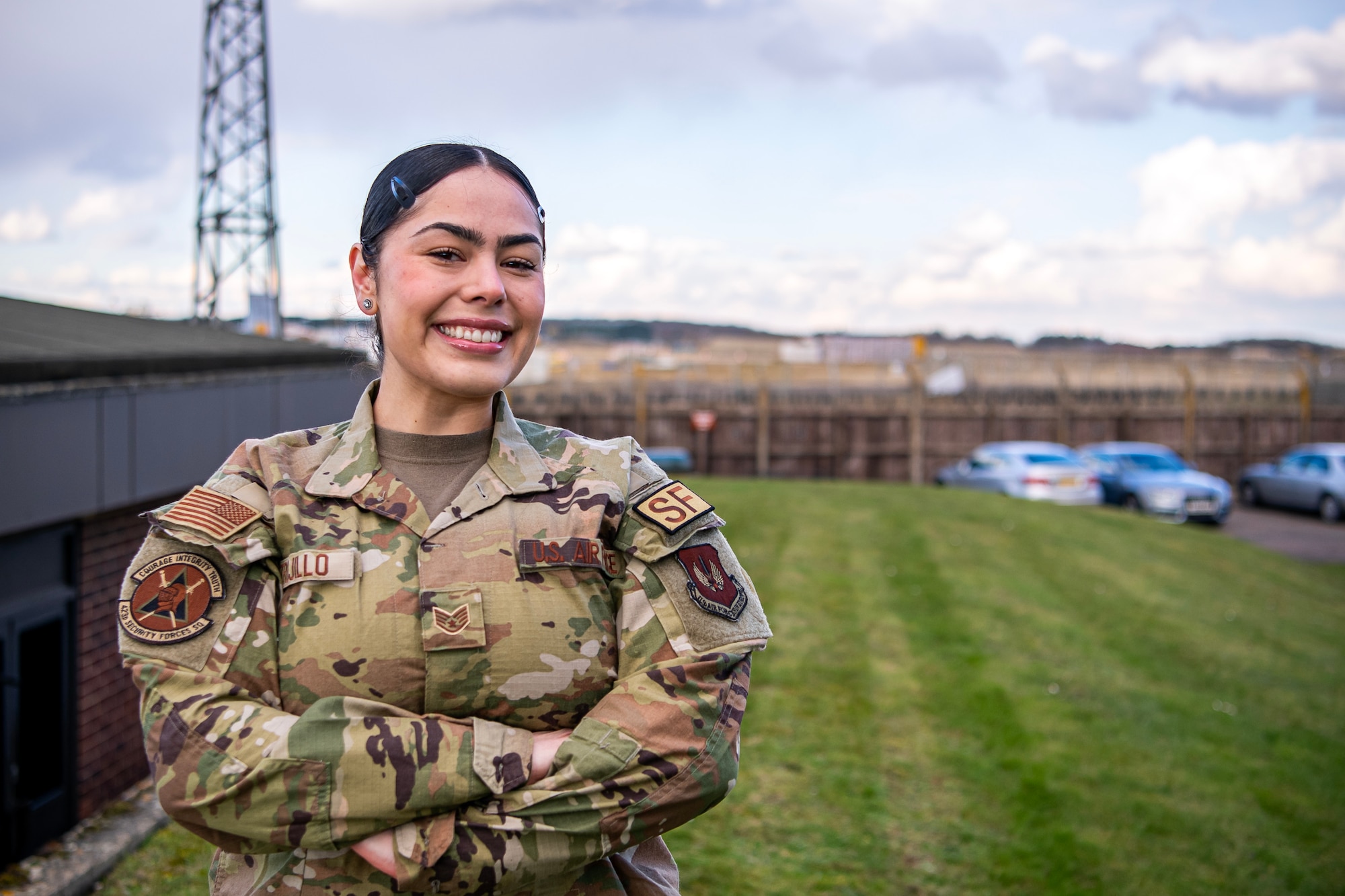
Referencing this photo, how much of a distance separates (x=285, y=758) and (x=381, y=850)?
239mm

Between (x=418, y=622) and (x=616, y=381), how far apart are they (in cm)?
2950

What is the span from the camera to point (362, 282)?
84.9 inches

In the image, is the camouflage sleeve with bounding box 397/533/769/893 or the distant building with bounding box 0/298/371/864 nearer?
the camouflage sleeve with bounding box 397/533/769/893

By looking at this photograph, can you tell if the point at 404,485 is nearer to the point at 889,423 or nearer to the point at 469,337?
the point at 469,337

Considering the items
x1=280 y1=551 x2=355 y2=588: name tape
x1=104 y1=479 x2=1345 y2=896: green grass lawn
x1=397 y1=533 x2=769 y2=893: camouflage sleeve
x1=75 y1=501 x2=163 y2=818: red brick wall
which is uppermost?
x1=280 y1=551 x2=355 y2=588: name tape

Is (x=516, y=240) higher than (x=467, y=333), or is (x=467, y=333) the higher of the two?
(x=516, y=240)

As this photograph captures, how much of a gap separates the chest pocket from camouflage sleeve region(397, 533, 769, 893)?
272mm

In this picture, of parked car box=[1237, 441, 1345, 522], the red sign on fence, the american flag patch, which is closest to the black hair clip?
the american flag patch

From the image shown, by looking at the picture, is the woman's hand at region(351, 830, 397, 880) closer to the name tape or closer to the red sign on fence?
the name tape

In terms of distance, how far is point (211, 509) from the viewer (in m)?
1.88

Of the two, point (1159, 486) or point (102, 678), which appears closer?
point (102, 678)

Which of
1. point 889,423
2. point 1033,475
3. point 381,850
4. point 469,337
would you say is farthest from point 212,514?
point 889,423

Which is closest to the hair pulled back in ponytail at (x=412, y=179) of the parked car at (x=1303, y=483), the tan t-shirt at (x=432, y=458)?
the tan t-shirt at (x=432, y=458)

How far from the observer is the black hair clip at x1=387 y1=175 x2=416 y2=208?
1990 millimetres
